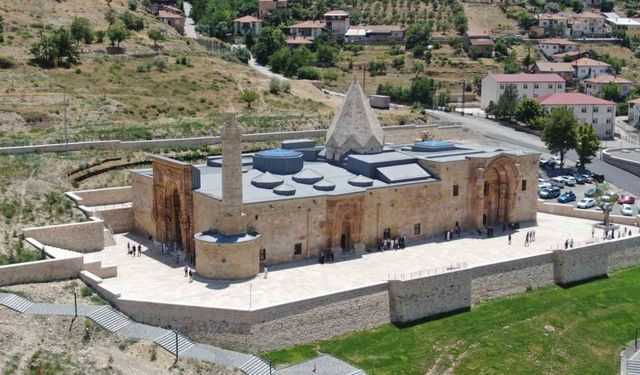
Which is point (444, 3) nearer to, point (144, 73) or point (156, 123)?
point (144, 73)

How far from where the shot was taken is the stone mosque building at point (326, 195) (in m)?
35.3

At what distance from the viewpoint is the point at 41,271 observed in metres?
33.8

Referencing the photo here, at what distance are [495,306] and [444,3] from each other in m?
100

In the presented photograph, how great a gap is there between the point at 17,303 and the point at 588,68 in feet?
269

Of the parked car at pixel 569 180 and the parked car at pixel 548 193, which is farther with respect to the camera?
the parked car at pixel 569 180

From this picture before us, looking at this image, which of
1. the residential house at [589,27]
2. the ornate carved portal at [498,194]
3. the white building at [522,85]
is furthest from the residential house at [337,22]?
the ornate carved portal at [498,194]

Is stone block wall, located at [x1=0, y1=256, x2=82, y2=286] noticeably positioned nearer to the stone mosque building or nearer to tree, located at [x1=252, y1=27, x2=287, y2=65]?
the stone mosque building

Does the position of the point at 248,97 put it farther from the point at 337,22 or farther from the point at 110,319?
the point at 337,22

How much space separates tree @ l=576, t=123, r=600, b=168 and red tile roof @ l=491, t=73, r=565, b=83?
21.8m

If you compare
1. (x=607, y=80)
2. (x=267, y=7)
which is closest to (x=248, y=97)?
(x=607, y=80)

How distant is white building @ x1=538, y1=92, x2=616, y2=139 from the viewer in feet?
249

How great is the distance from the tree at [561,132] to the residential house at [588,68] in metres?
37.1

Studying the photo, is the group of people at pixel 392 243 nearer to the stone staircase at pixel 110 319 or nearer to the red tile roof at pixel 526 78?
the stone staircase at pixel 110 319

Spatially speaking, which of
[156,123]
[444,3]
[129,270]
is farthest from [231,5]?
[129,270]
